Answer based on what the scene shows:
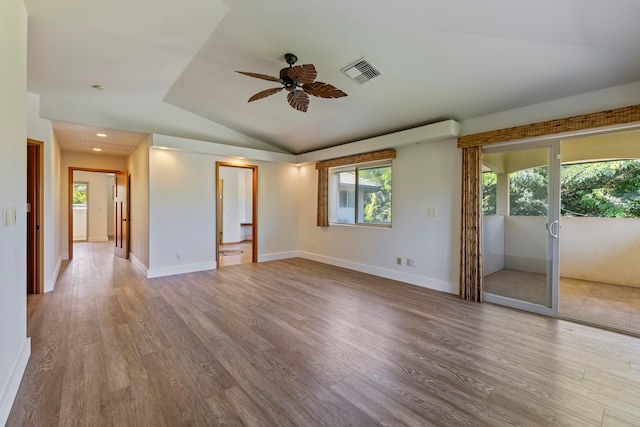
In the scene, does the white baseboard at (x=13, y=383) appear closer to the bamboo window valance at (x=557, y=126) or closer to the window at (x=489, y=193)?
the window at (x=489, y=193)

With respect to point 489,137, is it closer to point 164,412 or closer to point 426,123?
point 426,123

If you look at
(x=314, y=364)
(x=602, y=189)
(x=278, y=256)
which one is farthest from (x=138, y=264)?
(x=602, y=189)

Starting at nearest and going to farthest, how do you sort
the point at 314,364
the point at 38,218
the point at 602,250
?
the point at 314,364, the point at 38,218, the point at 602,250

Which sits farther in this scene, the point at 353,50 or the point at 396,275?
the point at 396,275

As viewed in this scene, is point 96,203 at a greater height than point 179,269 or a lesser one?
greater

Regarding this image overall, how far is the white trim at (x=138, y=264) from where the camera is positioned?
15.9ft

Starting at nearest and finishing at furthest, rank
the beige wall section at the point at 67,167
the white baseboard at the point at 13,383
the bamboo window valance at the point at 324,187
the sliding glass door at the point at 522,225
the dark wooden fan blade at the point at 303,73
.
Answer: the white baseboard at the point at 13,383 < the dark wooden fan blade at the point at 303,73 < the sliding glass door at the point at 522,225 < the bamboo window valance at the point at 324,187 < the beige wall section at the point at 67,167

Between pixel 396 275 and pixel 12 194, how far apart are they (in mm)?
4505

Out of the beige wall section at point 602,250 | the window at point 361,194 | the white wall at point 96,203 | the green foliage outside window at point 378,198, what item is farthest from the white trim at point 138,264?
the beige wall section at point 602,250

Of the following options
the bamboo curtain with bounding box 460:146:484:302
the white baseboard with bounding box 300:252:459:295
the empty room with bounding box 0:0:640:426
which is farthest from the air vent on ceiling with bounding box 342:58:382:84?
the white baseboard with bounding box 300:252:459:295

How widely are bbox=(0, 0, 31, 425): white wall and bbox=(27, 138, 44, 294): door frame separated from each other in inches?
89.1

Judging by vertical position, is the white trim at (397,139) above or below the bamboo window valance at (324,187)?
above

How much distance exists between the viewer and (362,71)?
314 cm

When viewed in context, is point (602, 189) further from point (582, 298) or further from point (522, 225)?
point (522, 225)
